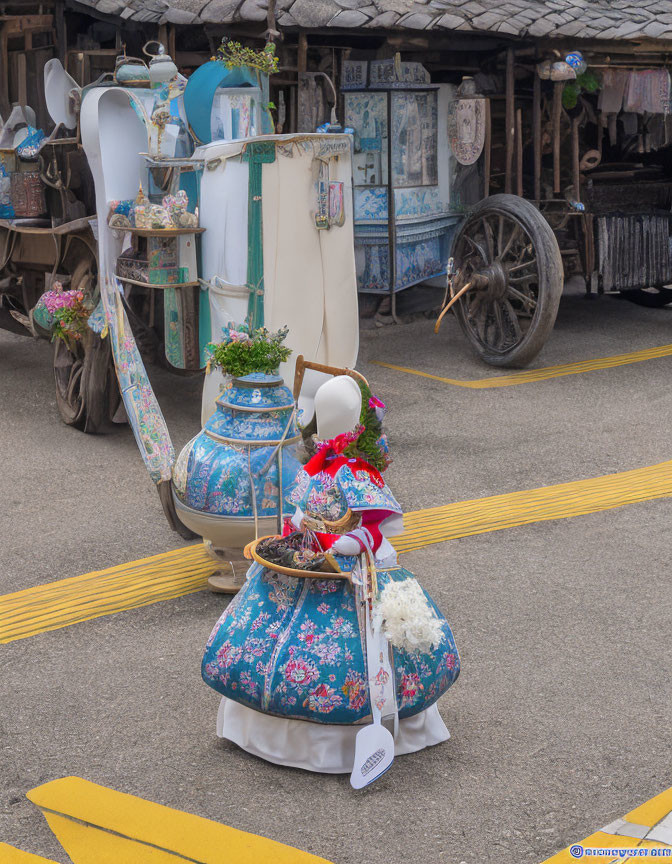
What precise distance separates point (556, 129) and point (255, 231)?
16.4 ft

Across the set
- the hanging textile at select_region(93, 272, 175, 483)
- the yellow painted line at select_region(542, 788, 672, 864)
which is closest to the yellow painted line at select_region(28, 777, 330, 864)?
the yellow painted line at select_region(542, 788, 672, 864)

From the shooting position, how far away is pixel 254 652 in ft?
13.1

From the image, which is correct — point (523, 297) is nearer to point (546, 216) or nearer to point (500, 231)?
point (500, 231)

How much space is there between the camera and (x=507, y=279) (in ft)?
32.1

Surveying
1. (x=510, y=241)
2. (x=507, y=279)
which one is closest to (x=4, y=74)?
(x=510, y=241)

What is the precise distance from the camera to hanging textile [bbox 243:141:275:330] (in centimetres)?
673

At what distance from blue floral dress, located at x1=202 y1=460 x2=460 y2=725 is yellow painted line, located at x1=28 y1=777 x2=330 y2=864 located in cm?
48

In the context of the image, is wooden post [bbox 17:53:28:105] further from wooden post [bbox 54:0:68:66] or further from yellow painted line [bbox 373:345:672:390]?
yellow painted line [bbox 373:345:672:390]

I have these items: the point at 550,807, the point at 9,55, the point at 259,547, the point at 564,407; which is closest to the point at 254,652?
the point at 259,547

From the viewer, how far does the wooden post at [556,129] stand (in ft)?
34.6

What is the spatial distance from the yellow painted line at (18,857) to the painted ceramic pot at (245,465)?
6.86 ft

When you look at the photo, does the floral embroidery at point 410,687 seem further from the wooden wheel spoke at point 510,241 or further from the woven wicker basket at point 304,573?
the wooden wheel spoke at point 510,241

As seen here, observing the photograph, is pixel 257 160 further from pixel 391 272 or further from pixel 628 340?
pixel 628 340

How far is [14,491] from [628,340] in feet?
21.9
